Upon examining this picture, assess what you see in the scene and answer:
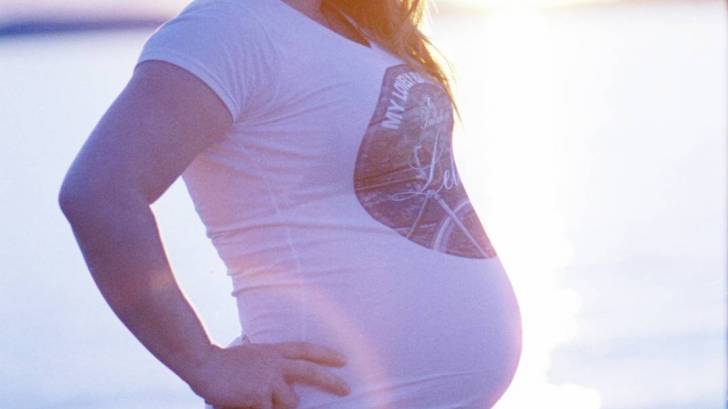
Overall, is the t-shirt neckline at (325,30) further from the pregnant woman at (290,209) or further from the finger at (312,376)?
the finger at (312,376)

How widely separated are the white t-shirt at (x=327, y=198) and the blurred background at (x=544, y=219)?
1.35 feet

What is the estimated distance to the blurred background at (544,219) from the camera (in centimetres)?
471

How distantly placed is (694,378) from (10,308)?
2581 millimetres

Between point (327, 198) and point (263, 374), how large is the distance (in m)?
0.19

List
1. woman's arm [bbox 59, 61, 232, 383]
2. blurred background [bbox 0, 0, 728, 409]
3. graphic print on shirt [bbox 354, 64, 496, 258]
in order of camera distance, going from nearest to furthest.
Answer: woman's arm [bbox 59, 61, 232, 383]
graphic print on shirt [bbox 354, 64, 496, 258]
blurred background [bbox 0, 0, 728, 409]

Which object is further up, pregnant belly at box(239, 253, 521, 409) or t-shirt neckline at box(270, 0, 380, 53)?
t-shirt neckline at box(270, 0, 380, 53)

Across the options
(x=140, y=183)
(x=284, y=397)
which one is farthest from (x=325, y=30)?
(x=284, y=397)

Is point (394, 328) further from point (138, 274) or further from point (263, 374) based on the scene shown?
point (138, 274)

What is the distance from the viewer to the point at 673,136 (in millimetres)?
11070

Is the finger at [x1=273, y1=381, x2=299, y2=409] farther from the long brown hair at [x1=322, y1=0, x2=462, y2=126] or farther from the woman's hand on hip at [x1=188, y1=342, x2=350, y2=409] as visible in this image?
the long brown hair at [x1=322, y1=0, x2=462, y2=126]

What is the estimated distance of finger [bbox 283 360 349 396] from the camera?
5.23ft

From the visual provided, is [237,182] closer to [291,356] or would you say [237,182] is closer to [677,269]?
[291,356]

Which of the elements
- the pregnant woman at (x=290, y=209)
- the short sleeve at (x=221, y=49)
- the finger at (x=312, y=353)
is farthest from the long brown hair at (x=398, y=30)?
the finger at (x=312, y=353)

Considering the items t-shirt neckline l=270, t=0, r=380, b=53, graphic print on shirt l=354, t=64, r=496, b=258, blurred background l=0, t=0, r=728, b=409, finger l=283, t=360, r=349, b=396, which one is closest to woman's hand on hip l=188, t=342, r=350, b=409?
finger l=283, t=360, r=349, b=396
